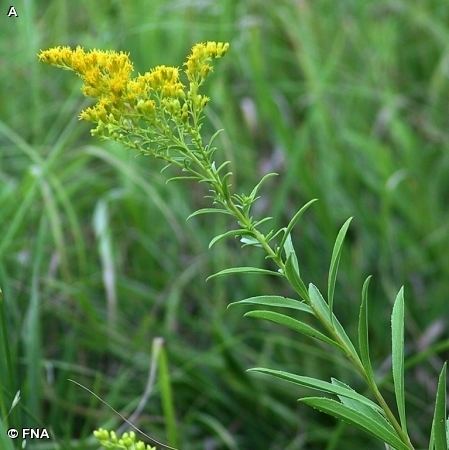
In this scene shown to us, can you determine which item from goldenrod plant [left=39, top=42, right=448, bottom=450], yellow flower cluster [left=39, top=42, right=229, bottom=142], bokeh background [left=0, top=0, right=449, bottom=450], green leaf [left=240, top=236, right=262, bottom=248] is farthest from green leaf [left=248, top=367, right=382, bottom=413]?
bokeh background [left=0, top=0, right=449, bottom=450]

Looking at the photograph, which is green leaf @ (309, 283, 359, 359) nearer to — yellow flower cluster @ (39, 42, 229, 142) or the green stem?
the green stem

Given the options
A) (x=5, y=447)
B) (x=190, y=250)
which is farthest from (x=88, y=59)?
(x=190, y=250)

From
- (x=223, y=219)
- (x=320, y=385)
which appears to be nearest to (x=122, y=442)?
(x=320, y=385)

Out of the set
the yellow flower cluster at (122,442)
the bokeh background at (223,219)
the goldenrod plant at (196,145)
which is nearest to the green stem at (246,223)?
the goldenrod plant at (196,145)

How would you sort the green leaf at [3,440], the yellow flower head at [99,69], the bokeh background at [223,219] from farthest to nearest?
1. the bokeh background at [223,219]
2. the green leaf at [3,440]
3. the yellow flower head at [99,69]

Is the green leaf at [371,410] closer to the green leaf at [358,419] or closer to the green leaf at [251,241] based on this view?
the green leaf at [358,419]

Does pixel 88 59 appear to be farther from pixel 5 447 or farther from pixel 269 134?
pixel 269 134
